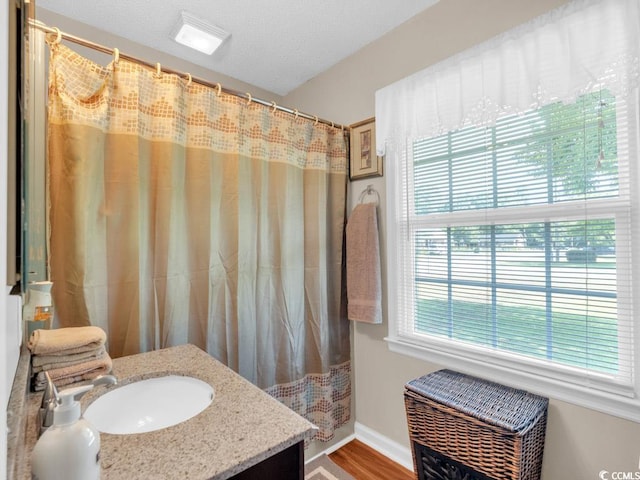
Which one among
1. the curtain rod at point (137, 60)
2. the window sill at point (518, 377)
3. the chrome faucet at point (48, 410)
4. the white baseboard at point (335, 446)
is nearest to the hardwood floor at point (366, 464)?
the white baseboard at point (335, 446)

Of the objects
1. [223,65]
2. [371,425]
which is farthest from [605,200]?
[223,65]

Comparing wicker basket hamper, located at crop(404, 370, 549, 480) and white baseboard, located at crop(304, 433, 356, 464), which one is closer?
wicker basket hamper, located at crop(404, 370, 549, 480)

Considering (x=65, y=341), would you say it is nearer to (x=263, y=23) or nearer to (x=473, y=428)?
(x=473, y=428)

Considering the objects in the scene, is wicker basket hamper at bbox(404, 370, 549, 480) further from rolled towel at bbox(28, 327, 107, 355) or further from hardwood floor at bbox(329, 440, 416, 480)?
rolled towel at bbox(28, 327, 107, 355)

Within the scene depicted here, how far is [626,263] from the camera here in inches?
44.4

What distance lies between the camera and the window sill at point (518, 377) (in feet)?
3.74

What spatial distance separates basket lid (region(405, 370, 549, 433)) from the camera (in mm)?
1162

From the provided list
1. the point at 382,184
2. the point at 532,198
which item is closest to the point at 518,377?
the point at 532,198

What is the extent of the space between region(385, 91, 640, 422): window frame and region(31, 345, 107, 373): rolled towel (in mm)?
1423

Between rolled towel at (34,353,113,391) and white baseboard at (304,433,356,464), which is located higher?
rolled towel at (34,353,113,391)

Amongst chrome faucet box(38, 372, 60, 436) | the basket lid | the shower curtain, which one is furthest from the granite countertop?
the basket lid

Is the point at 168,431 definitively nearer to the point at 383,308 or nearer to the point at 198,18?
the point at 383,308

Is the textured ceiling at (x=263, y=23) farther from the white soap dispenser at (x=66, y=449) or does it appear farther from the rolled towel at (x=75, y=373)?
the white soap dispenser at (x=66, y=449)

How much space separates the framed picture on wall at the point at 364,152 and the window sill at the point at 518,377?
3.29 ft
